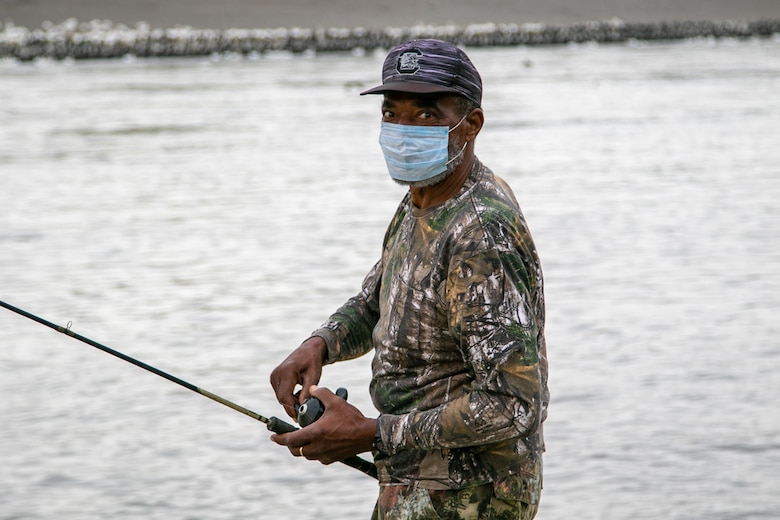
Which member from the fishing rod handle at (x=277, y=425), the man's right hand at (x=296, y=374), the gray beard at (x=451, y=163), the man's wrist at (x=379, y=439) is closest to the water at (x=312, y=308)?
the fishing rod handle at (x=277, y=425)

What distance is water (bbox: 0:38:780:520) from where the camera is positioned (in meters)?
5.23

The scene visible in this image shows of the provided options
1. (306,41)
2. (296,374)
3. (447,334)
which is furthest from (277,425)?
(306,41)

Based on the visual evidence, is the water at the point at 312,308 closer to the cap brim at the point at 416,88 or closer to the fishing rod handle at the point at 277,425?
the fishing rod handle at the point at 277,425

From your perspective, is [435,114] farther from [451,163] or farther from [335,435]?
[335,435]

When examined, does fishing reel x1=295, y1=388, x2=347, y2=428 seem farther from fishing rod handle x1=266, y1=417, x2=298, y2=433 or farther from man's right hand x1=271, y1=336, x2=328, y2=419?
fishing rod handle x1=266, y1=417, x2=298, y2=433

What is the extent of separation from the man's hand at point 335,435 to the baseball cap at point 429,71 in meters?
0.62

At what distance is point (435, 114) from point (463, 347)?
470mm

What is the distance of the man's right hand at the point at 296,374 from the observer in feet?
8.88

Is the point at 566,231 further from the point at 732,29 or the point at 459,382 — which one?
the point at 732,29

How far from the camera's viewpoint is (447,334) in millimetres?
2408

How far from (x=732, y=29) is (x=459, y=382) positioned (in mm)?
107201

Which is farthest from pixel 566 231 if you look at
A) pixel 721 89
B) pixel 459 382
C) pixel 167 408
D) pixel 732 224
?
pixel 721 89

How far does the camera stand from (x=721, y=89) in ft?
112

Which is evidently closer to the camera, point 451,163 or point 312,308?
point 451,163
